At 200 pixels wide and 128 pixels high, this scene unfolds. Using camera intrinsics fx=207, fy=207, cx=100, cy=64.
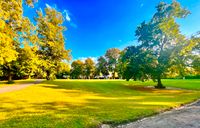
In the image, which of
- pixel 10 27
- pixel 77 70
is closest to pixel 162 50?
pixel 10 27

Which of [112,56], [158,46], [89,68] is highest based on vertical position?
[112,56]

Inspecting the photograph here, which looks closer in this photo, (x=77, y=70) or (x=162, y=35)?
(x=162, y=35)

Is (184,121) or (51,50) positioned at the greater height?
(51,50)

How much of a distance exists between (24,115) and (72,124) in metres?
2.91

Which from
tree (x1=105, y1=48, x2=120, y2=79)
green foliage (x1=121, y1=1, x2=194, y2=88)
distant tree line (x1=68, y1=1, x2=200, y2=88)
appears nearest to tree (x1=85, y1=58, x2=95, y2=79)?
tree (x1=105, y1=48, x2=120, y2=79)

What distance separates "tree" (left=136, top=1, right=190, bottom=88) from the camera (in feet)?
101

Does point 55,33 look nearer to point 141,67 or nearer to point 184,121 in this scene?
point 141,67

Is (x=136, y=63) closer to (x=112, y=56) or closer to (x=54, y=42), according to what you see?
(x=54, y=42)

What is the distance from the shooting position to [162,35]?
3189 cm

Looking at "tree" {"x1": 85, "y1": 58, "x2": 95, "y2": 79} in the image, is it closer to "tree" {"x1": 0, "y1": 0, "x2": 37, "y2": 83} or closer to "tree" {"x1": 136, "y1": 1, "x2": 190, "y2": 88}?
"tree" {"x1": 136, "y1": 1, "x2": 190, "y2": 88}

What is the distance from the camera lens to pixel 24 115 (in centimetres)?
980

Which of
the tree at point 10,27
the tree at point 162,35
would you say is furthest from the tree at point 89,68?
the tree at point 10,27

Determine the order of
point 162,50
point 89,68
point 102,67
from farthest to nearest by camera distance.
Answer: point 89,68
point 102,67
point 162,50

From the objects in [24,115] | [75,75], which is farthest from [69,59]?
[75,75]
